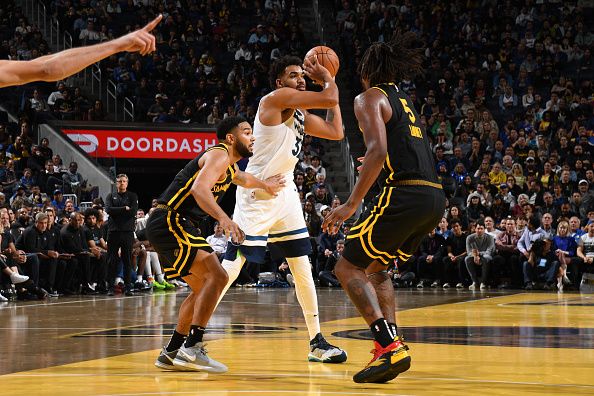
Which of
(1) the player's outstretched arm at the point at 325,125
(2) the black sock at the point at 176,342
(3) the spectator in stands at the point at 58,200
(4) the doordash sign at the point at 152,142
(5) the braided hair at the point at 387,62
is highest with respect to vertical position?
(4) the doordash sign at the point at 152,142

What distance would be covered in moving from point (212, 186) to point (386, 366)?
1847 millimetres

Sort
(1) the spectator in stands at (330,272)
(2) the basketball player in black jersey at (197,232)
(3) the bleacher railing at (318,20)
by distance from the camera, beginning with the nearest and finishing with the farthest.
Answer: (2) the basketball player in black jersey at (197,232)
(1) the spectator in stands at (330,272)
(3) the bleacher railing at (318,20)

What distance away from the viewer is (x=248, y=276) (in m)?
19.0

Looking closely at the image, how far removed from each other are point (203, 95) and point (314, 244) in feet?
27.2

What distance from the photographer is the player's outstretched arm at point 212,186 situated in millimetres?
6328

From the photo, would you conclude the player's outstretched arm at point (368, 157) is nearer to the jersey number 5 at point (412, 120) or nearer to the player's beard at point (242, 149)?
the jersey number 5 at point (412, 120)

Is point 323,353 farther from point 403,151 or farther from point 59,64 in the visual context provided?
point 59,64

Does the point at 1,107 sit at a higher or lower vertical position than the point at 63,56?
higher

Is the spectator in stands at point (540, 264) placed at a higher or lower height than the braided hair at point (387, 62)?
lower

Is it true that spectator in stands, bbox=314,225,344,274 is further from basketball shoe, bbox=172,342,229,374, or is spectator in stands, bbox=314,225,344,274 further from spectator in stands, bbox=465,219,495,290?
basketball shoe, bbox=172,342,229,374

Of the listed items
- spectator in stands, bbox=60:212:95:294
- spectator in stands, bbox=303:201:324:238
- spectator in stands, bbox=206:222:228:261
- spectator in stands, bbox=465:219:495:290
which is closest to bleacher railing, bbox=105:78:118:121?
spectator in stands, bbox=206:222:228:261

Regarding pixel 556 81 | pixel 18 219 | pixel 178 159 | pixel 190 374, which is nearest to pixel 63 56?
pixel 190 374

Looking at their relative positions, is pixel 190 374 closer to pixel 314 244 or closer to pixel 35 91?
pixel 314 244

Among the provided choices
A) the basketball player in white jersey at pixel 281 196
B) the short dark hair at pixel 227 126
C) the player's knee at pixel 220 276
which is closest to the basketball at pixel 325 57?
the basketball player in white jersey at pixel 281 196
